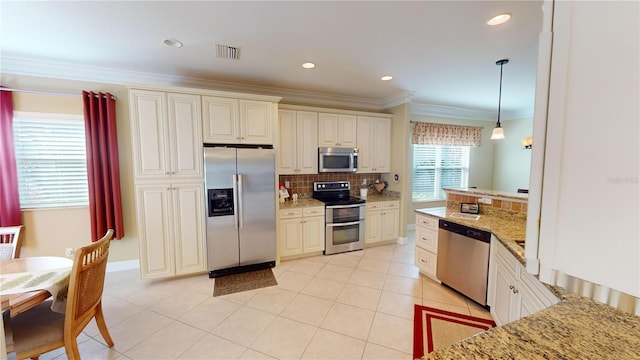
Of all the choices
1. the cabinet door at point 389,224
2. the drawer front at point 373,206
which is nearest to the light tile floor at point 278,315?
the cabinet door at point 389,224

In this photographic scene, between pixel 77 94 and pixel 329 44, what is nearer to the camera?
pixel 329 44

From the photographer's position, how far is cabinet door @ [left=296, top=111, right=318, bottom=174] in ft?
12.5

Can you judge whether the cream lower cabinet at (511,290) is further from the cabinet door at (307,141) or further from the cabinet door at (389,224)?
the cabinet door at (307,141)

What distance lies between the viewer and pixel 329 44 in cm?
234

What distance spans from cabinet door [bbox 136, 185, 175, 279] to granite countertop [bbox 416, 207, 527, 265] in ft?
10.3

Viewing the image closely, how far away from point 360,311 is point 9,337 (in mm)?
2450

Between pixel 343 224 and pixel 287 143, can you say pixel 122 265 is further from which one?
pixel 343 224

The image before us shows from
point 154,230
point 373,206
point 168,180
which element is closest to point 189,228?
point 154,230

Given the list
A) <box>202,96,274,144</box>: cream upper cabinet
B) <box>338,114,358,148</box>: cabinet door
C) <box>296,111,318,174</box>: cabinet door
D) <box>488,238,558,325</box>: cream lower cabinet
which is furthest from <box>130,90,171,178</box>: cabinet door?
<box>488,238,558,325</box>: cream lower cabinet

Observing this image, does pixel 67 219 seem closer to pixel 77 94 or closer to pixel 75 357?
pixel 77 94

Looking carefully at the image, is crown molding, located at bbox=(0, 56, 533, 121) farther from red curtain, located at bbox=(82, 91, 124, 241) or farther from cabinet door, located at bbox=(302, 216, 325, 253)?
cabinet door, located at bbox=(302, 216, 325, 253)

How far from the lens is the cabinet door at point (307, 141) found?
3799 mm

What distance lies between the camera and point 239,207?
3.10 m

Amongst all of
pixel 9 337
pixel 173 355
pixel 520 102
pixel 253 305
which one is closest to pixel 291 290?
pixel 253 305
